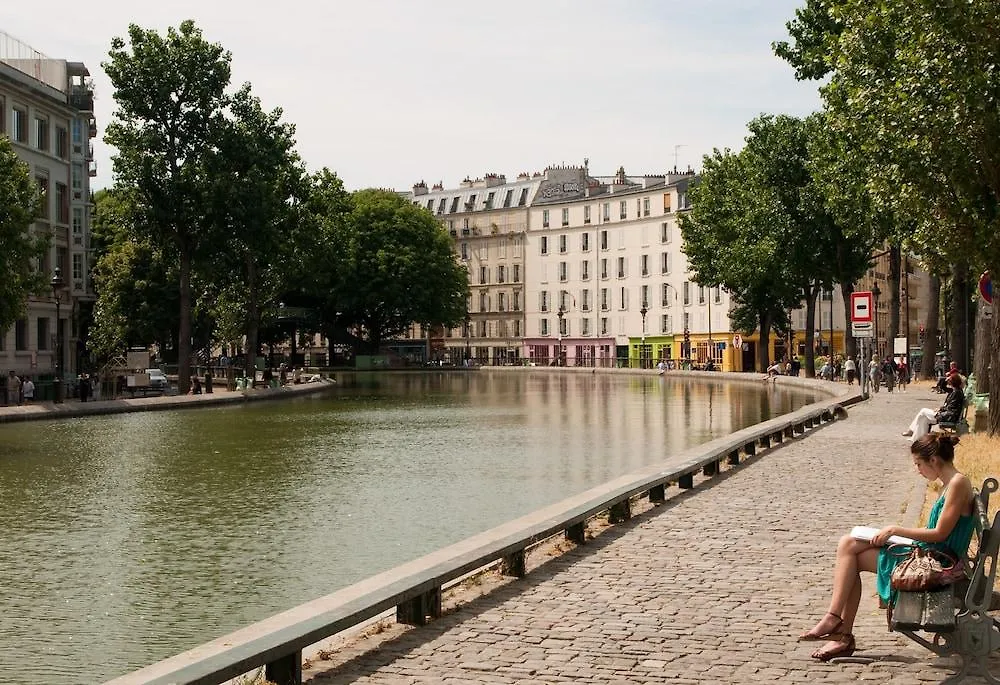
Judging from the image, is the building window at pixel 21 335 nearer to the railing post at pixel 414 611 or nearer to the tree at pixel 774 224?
the tree at pixel 774 224

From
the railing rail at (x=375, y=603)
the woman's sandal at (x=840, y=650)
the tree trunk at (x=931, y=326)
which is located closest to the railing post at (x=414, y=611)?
the railing rail at (x=375, y=603)

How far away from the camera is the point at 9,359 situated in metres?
57.9

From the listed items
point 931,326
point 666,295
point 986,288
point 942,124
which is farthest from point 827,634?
point 666,295

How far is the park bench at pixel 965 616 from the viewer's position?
24.2ft

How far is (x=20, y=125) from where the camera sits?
6022 cm

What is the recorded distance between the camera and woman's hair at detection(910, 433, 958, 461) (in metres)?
A: 7.86

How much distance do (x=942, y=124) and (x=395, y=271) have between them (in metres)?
93.1

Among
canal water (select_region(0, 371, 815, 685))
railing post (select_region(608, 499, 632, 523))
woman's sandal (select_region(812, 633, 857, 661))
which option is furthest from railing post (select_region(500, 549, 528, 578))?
woman's sandal (select_region(812, 633, 857, 661))

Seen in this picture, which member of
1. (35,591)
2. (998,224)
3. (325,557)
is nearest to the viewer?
(35,591)

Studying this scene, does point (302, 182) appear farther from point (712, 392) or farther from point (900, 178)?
point (900, 178)

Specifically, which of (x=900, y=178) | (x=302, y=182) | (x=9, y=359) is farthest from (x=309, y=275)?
(x=900, y=178)

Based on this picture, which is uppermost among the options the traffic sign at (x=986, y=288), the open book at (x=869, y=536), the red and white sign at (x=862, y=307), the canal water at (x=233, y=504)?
the red and white sign at (x=862, y=307)

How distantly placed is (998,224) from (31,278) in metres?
34.2

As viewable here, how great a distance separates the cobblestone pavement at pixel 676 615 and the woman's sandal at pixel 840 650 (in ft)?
0.26
